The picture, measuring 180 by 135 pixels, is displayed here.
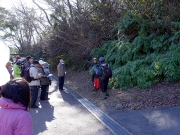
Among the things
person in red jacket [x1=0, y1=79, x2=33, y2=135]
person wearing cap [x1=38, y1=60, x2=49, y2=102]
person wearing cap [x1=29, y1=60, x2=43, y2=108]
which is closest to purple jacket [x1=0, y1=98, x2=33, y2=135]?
person in red jacket [x1=0, y1=79, x2=33, y2=135]

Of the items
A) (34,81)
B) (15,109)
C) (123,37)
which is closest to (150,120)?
(34,81)

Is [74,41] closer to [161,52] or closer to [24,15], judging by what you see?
[161,52]

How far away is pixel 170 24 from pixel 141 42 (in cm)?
170

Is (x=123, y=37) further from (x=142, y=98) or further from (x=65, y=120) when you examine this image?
(x=65, y=120)

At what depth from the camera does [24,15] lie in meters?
34.7

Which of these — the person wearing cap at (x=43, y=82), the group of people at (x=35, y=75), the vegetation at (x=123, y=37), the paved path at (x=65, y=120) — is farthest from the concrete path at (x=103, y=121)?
the vegetation at (x=123, y=37)

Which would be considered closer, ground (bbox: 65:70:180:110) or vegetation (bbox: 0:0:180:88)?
ground (bbox: 65:70:180:110)

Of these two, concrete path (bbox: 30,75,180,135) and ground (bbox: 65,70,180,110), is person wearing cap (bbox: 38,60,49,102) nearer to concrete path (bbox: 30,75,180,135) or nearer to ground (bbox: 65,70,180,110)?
concrete path (bbox: 30,75,180,135)

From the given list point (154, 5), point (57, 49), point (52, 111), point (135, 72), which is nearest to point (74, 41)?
point (57, 49)

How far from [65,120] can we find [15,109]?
624cm

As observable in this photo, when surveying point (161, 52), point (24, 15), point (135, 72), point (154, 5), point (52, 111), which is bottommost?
point (52, 111)

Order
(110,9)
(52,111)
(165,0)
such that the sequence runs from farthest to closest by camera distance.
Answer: (110,9) < (165,0) < (52,111)

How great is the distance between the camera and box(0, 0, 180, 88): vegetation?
12.5 metres

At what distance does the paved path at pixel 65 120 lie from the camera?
7359 mm
